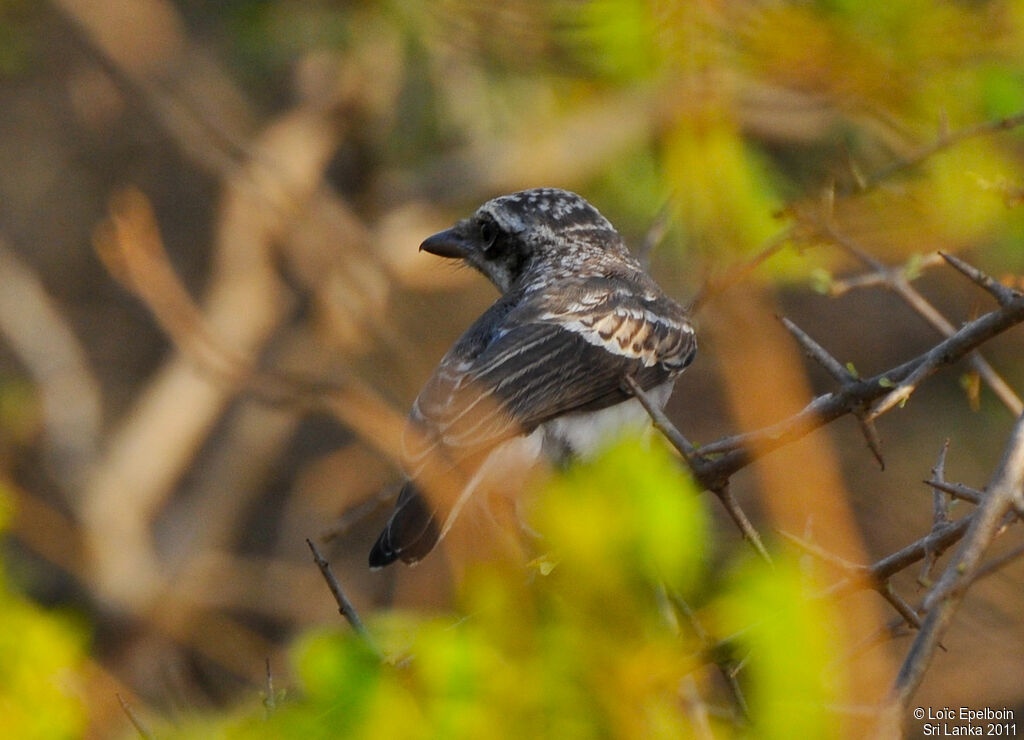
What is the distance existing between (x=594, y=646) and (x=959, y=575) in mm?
683

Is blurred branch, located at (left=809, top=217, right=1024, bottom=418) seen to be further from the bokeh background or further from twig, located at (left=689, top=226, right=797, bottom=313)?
the bokeh background

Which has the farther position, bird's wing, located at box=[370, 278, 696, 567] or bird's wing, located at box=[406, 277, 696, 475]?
bird's wing, located at box=[406, 277, 696, 475]

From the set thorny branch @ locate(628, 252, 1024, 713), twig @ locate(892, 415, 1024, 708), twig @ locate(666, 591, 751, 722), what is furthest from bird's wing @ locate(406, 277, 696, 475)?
twig @ locate(892, 415, 1024, 708)

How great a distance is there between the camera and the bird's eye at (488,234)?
18.1 ft

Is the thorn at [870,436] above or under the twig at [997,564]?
under

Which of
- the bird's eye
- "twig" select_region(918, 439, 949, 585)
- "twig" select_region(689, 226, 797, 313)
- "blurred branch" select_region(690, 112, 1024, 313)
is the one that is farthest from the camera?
the bird's eye

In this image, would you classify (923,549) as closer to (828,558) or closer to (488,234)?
(828,558)

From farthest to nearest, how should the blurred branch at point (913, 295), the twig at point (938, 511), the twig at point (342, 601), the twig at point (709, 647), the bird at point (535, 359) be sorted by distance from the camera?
1. the bird at point (535, 359)
2. the blurred branch at point (913, 295)
3. the twig at point (342, 601)
4. the twig at point (938, 511)
5. the twig at point (709, 647)

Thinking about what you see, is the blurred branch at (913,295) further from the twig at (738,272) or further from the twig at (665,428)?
the twig at (665,428)

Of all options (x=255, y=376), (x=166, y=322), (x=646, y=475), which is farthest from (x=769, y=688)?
(x=166, y=322)

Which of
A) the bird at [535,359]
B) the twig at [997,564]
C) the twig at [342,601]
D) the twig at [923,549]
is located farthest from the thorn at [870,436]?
the bird at [535,359]

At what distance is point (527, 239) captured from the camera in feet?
18.0

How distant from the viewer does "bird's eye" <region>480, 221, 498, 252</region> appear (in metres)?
5.53

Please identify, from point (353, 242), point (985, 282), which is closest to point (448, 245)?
point (353, 242)
